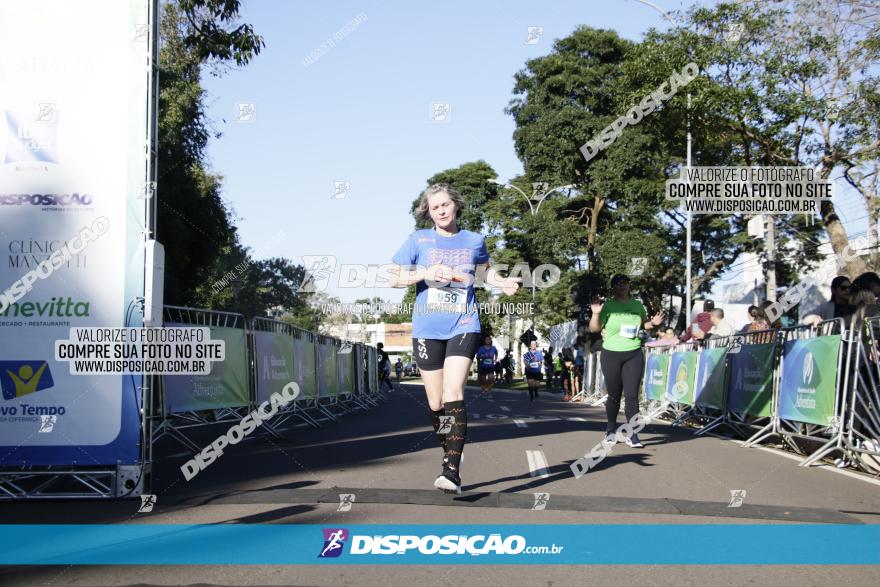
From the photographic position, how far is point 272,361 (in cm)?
1300

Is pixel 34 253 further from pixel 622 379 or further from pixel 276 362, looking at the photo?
pixel 276 362

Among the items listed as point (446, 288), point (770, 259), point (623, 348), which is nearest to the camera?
point (446, 288)

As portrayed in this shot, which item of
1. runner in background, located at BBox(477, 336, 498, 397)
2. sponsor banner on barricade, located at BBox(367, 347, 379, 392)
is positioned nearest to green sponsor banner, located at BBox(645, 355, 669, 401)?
runner in background, located at BBox(477, 336, 498, 397)

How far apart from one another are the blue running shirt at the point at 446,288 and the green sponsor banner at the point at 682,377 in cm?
977

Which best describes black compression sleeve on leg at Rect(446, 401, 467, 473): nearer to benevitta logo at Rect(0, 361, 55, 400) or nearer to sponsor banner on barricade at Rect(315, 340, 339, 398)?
benevitta logo at Rect(0, 361, 55, 400)

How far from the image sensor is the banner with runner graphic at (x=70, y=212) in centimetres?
638

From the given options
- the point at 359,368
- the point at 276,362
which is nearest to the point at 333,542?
the point at 276,362

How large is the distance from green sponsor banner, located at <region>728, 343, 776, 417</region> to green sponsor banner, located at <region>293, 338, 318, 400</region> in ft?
22.3

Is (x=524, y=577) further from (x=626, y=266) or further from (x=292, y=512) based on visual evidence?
(x=626, y=266)

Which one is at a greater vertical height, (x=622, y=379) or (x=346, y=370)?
(x=622, y=379)

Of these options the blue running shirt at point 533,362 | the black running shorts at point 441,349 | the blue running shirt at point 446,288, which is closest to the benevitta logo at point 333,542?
the black running shorts at point 441,349

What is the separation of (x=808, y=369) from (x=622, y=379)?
1993 millimetres

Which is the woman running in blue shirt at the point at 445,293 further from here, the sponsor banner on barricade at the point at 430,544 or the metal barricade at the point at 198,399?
the metal barricade at the point at 198,399

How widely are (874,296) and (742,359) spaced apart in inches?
118
